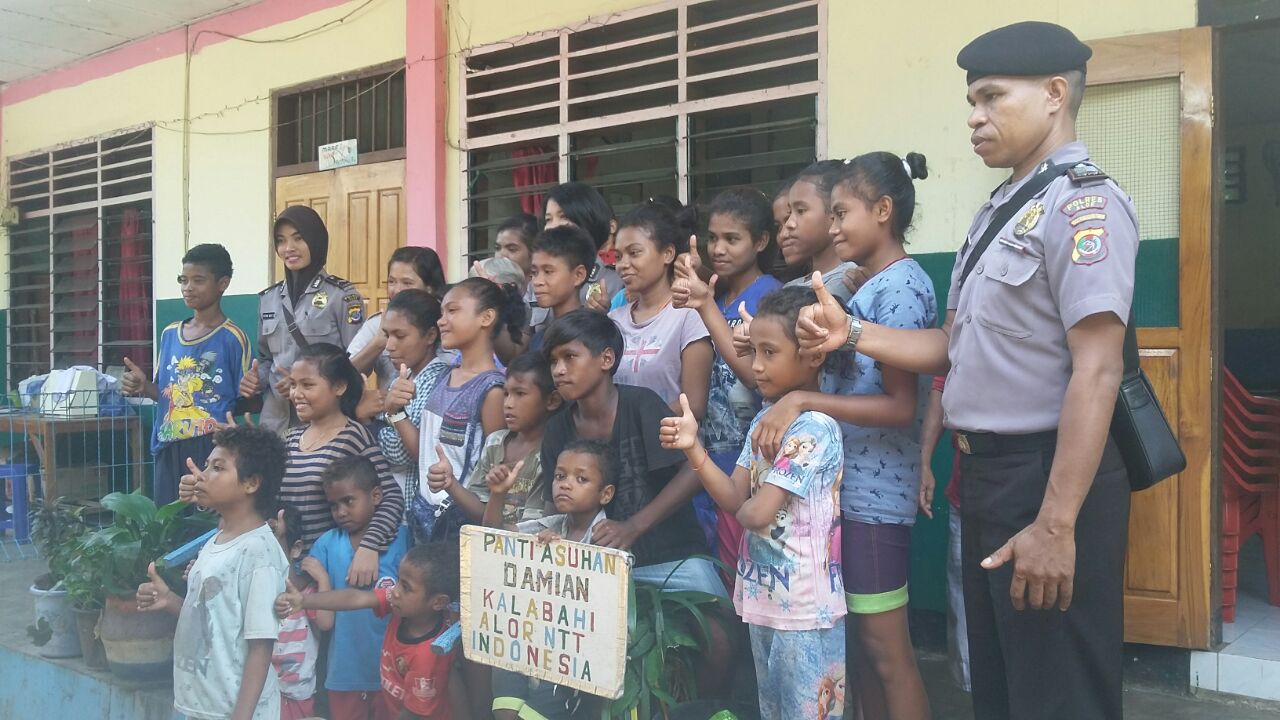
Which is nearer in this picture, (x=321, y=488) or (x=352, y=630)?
(x=352, y=630)

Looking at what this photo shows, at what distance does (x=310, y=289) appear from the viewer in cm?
414

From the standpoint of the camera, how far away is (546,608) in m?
2.46

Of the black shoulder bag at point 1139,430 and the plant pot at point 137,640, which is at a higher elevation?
the black shoulder bag at point 1139,430

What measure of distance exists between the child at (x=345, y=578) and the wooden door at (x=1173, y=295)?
7.94 feet

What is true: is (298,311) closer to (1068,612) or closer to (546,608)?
(546,608)

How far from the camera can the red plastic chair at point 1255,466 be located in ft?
12.5

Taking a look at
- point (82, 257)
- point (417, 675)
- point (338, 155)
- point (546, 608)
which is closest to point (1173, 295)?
point (546, 608)

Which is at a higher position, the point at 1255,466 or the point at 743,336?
the point at 743,336

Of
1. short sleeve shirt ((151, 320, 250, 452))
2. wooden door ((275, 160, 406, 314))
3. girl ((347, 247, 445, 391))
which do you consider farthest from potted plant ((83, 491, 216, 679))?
wooden door ((275, 160, 406, 314))

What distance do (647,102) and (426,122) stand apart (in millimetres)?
1419

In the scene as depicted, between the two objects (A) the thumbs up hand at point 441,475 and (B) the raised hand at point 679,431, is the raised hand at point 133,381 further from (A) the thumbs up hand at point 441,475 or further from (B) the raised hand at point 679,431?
(B) the raised hand at point 679,431

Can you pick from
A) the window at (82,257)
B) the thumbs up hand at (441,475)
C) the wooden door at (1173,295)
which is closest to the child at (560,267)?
the thumbs up hand at (441,475)

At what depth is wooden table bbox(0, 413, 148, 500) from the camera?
605 cm

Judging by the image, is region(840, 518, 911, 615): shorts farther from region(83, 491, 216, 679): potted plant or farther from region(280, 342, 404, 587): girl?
region(83, 491, 216, 679): potted plant
